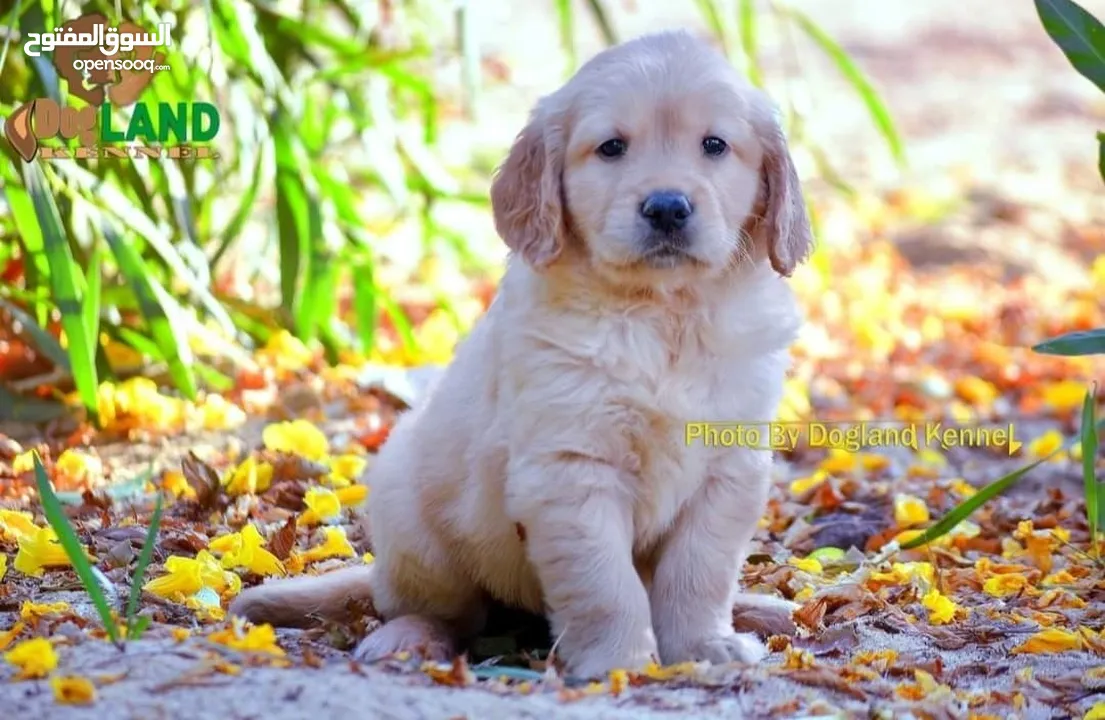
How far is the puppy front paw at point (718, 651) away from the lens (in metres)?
3.03

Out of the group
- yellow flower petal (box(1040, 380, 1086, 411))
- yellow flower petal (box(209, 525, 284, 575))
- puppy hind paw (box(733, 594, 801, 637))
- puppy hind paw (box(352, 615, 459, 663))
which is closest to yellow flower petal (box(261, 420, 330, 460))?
yellow flower petal (box(209, 525, 284, 575))

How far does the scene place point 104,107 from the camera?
4477mm

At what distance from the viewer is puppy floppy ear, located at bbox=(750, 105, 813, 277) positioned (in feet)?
10.5

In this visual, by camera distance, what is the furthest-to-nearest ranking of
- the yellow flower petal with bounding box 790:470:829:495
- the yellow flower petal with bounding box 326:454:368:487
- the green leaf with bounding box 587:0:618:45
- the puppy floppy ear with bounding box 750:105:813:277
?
the green leaf with bounding box 587:0:618:45 < the yellow flower petal with bounding box 790:470:829:495 < the yellow flower petal with bounding box 326:454:368:487 < the puppy floppy ear with bounding box 750:105:813:277

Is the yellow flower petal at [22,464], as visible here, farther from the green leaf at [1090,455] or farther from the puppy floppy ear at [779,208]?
the green leaf at [1090,455]

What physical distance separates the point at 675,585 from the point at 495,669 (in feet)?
1.31

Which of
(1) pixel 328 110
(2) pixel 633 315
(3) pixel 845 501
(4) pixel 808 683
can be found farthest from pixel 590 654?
(1) pixel 328 110

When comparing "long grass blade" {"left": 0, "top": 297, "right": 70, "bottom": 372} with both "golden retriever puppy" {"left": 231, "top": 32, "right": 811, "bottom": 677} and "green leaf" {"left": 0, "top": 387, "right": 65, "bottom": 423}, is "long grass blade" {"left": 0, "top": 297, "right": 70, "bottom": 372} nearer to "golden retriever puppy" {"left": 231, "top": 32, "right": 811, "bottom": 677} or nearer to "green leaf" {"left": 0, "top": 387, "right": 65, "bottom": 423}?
"green leaf" {"left": 0, "top": 387, "right": 65, "bottom": 423}

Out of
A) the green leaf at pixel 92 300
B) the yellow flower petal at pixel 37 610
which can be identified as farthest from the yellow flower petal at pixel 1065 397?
the yellow flower petal at pixel 37 610

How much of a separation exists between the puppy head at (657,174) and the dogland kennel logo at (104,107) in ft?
5.54

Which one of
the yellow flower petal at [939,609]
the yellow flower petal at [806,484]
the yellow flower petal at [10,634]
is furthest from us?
the yellow flower petal at [806,484]

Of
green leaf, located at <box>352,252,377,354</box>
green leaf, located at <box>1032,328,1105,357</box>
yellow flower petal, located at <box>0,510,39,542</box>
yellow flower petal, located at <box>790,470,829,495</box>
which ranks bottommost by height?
yellow flower petal, located at <box>790,470,829,495</box>

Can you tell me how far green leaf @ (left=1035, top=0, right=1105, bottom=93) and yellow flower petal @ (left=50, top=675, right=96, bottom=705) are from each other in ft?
7.92

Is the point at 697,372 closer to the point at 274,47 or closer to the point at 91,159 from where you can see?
the point at 91,159
